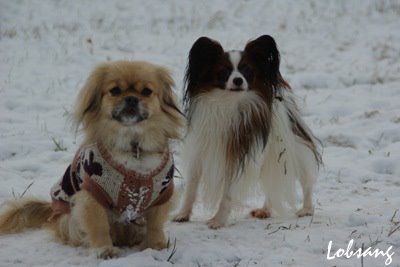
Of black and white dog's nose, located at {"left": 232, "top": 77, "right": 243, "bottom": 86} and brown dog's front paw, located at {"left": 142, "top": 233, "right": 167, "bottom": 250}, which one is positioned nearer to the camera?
brown dog's front paw, located at {"left": 142, "top": 233, "right": 167, "bottom": 250}

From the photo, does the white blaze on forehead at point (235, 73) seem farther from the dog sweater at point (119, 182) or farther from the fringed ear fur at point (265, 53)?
the dog sweater at point (119, 182)

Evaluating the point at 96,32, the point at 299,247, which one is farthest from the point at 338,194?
Answer: the point at 96,32

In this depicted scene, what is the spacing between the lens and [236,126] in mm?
3791

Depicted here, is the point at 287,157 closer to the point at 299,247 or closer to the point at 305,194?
the point at 305,194

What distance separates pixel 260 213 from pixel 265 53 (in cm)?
113

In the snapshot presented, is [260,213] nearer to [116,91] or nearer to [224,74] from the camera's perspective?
[224,74]

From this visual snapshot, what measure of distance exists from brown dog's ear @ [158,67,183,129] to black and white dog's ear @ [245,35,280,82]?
761mm

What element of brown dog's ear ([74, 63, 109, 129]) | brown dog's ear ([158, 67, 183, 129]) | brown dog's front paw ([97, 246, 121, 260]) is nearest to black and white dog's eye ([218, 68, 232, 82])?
brown dog's ear ([158, 67, 183, 129])

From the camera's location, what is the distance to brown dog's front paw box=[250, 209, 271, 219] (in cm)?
406

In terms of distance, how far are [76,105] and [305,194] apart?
1.82 meters

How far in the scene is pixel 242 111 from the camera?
378 centimetres

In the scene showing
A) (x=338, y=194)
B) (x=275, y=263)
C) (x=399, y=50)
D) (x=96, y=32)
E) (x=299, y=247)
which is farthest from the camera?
(x=96, y=32)

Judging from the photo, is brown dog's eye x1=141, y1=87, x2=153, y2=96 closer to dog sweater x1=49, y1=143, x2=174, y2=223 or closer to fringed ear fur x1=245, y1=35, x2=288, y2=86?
dog sweater x1=49, y1=143, x2=174, y2=223

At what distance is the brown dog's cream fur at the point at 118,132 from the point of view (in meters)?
2.96
